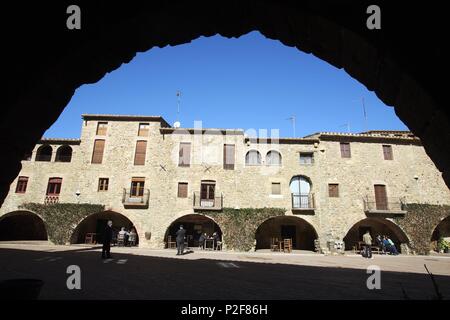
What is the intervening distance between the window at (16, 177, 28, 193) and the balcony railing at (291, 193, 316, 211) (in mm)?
20142

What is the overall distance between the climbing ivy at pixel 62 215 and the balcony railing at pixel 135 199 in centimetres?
172

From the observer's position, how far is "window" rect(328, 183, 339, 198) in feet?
67.1

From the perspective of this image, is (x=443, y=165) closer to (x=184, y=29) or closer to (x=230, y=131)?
(x=184, y=29)

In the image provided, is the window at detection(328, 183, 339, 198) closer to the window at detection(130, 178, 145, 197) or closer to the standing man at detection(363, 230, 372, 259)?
the standing man at detection(363, 230, 372, 259)

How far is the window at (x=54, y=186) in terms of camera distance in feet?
67.6

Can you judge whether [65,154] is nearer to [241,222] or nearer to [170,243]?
[170,243]

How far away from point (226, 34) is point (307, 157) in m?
19.6

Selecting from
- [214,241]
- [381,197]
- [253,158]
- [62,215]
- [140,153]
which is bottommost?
[214,241]

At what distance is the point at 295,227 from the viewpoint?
71.5 feet

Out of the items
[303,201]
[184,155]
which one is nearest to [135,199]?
[184,155]

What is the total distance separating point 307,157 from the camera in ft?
70.0

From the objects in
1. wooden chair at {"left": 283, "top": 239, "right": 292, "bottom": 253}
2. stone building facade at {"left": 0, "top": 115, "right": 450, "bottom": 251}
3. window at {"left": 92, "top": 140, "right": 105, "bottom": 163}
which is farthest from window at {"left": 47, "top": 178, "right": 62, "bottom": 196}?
wooden chair at {"left": 283, "top": 239, "right": 292, "bottom": 253}

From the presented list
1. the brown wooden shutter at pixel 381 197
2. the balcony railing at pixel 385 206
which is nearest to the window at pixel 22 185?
the balcony railing at pixel 385 206

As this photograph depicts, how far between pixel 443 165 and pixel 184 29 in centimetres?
260
